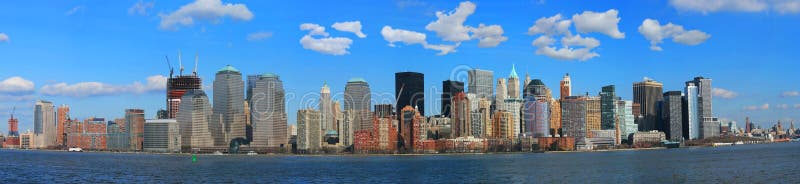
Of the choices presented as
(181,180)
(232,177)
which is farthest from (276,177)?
(181,180)

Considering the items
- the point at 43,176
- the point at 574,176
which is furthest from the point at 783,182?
the point at 43,176

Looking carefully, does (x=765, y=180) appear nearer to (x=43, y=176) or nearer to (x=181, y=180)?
(x=181, y=180)

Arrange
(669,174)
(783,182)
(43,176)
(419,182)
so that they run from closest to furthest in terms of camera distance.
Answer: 1. (783,182)
2. (419,182)
3. (669,174)
4. (43,176)

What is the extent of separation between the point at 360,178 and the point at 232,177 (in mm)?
19845

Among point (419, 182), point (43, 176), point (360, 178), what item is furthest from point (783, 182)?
point (43, 176)

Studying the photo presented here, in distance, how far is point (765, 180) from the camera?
3848 inches

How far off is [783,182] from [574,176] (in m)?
29.0

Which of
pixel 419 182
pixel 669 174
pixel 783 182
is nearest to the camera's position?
pixel 783 182

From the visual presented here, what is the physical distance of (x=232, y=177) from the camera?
119500 millimetres

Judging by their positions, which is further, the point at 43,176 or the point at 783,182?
the point at 43,176

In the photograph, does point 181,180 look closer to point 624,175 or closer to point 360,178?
point 360,178

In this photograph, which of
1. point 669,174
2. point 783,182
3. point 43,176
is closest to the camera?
point 783,182

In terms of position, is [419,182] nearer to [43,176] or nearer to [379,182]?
[379,182]

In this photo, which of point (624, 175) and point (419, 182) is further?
point (624, 175)
